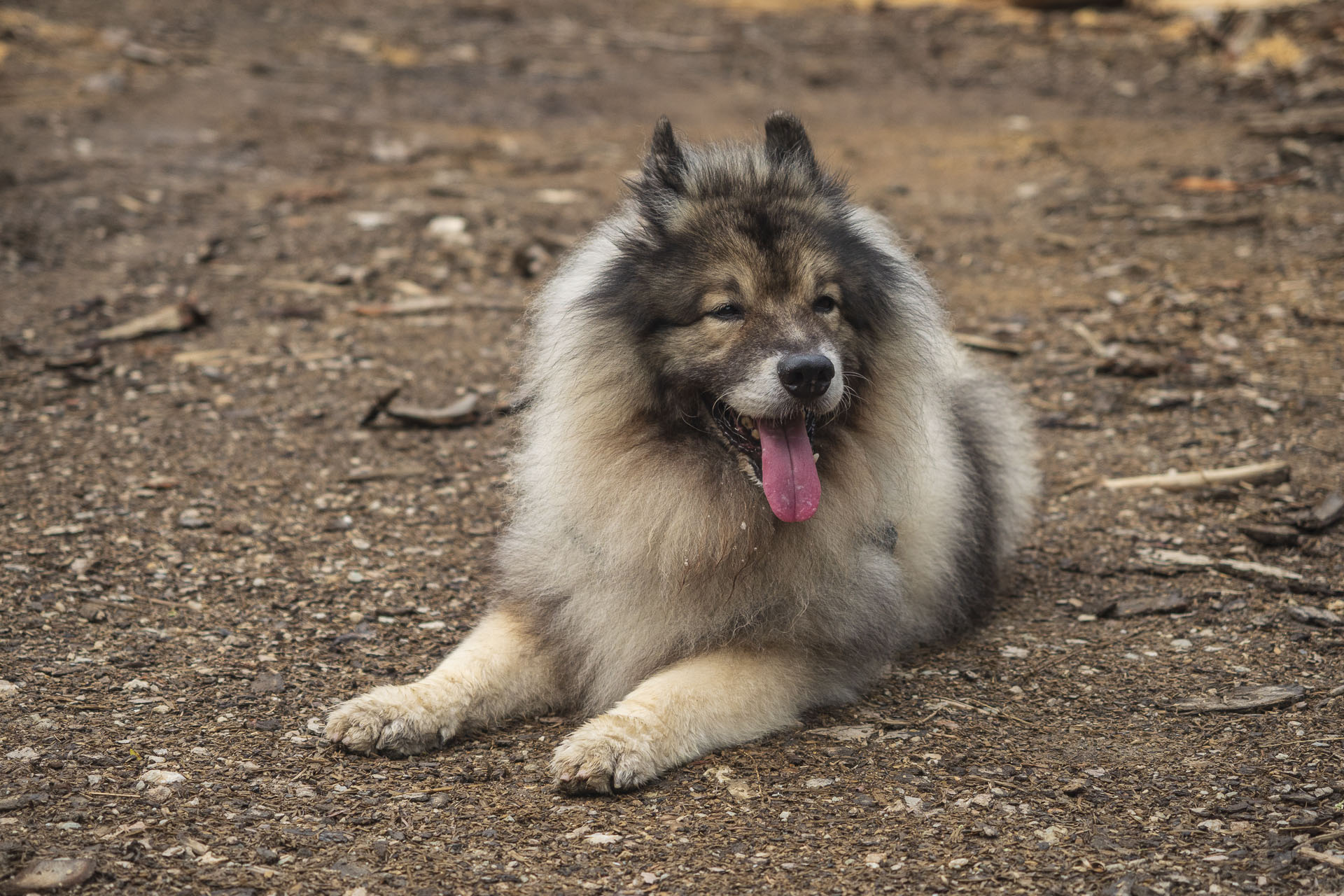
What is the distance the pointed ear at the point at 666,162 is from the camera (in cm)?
370

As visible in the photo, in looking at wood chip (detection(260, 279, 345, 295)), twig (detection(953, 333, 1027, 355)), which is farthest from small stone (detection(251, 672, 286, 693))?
twig (detection(953, 333, 1027, 355))

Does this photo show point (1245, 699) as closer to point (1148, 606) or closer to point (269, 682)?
point (1148, 606)

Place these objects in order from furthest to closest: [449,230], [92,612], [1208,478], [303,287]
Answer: [449,230] < [303,287] < [1208,478] < [92,612]

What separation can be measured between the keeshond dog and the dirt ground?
152mm

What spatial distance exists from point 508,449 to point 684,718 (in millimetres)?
2527

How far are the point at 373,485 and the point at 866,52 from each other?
10119 mm

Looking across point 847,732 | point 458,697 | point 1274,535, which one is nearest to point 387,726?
point 458,697

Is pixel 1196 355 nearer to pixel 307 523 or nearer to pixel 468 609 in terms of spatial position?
pixel 468 609

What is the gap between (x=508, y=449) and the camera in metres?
5.80

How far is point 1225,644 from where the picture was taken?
4.32 m

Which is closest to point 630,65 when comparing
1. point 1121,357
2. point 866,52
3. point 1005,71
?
point 866,52

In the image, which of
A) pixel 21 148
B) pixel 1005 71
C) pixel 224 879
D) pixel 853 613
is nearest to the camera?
pixel 224 879

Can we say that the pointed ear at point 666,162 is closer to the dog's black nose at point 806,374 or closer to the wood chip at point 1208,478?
the dog's black nose at point 806,374

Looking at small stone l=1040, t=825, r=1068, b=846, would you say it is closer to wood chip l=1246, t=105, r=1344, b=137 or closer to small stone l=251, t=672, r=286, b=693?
small stone l=251, t=672, r=286, b=693
